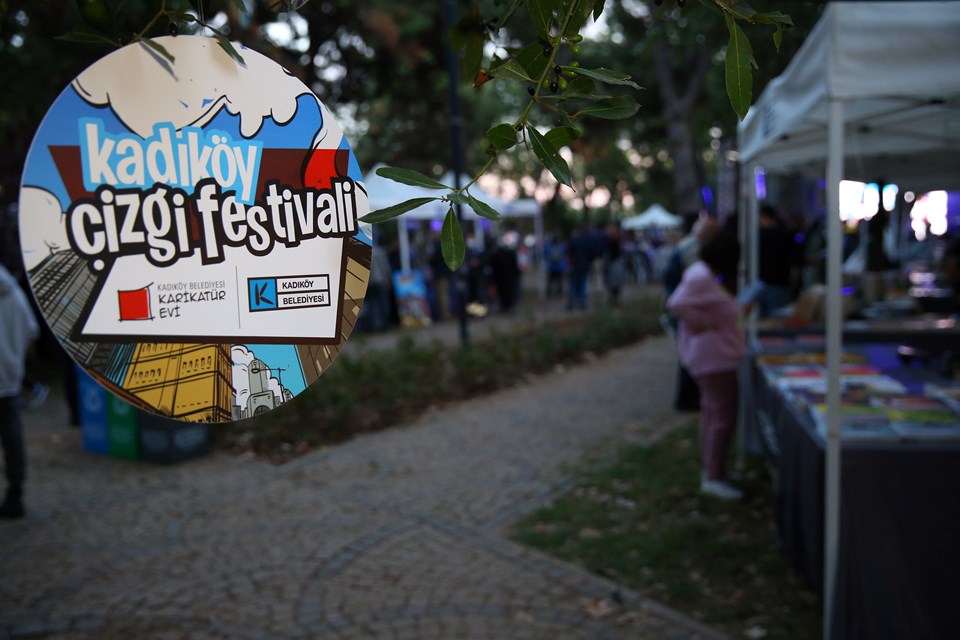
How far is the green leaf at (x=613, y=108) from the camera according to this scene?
1275 mm

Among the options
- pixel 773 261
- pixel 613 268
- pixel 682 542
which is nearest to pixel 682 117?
pixel 613 268

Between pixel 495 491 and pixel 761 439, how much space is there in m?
1.98

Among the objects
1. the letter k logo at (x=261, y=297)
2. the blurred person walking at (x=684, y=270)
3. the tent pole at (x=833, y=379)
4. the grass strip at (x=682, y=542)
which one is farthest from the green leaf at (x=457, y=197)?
the blurred person walking at (x=684, y=270)

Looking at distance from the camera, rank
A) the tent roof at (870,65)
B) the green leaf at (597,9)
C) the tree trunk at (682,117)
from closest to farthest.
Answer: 1. the green leaf at (597,9)
2. the tent roof at (870,65)
3. the tree trunk at (682,117)

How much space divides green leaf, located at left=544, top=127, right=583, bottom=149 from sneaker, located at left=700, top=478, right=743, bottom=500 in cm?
415

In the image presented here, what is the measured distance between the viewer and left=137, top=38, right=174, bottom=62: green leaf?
46.0 inches

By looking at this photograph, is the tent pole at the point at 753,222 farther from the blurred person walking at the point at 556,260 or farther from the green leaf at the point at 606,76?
the blurred person walking at the point at 556,260

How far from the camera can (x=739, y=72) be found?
1.22 meters

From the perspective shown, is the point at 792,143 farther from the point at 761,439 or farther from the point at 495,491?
the point at 495,491

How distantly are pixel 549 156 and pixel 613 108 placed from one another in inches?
5.6

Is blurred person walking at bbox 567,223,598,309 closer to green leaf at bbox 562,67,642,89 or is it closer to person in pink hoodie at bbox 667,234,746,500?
person in pink hoodie at bbox 667,234,746,500

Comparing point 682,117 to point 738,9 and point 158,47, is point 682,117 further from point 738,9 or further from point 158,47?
point 158,47

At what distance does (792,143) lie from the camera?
5559 mm

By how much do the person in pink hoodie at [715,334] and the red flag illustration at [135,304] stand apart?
3991 millimetres
